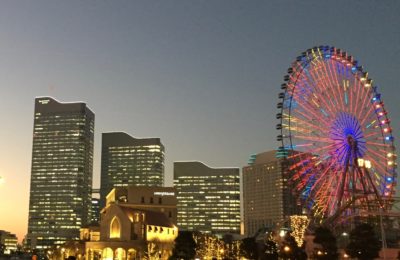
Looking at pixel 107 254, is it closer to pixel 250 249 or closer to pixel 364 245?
pixel 250 249

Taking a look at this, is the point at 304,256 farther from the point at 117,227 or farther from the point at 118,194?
the point at 118,194

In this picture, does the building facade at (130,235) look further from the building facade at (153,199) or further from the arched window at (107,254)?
the building facade at (153,199)

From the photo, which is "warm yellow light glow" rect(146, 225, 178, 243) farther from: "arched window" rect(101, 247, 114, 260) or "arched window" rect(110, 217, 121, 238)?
"arched window" rect(101, 247, 114, 260)

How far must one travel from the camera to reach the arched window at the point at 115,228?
11175 centimetres

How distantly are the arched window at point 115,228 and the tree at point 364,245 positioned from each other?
180 feet

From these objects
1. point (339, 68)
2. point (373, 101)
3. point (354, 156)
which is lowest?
point (354, 156)

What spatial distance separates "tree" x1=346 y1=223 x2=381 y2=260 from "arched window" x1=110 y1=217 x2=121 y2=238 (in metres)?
54.8

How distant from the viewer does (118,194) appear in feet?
530

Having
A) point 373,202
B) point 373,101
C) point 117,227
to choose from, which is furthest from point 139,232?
point 373,101

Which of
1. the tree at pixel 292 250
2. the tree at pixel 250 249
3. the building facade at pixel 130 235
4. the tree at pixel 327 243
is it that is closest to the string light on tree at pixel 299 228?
the tree at pixel 292 250

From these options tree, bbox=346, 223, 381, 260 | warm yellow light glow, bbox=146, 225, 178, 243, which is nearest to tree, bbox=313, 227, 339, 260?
tree, bbox=346, 223, 381, 260

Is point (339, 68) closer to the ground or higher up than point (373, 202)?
higher up

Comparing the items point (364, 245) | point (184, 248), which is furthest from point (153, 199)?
point (364, 245)

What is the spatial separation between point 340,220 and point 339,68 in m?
27.5
